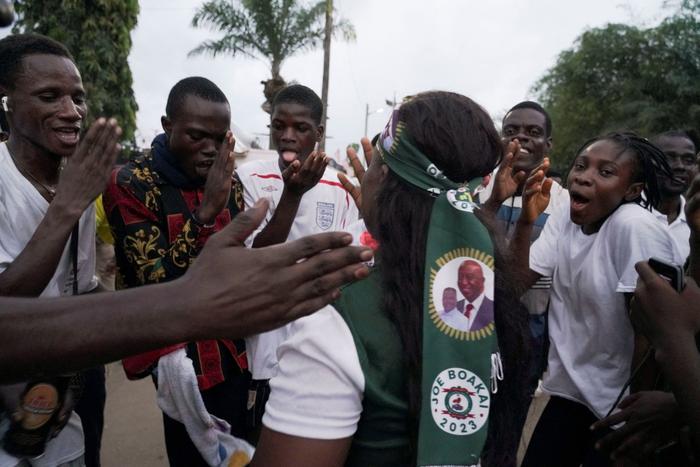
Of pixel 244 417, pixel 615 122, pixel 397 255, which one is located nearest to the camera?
pixel 397 255

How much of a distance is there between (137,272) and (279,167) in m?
1.32

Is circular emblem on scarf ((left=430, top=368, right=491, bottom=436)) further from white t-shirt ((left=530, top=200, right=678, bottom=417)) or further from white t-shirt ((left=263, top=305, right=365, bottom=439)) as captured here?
white t-shirt ((left=530, top=200, right=678, bottom=417))

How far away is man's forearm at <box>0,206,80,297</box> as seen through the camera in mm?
1640

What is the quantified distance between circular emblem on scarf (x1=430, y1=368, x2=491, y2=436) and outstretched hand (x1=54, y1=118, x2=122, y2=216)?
1.34 metres

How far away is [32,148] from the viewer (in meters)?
2.08

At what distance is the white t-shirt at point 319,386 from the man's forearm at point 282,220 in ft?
4.85

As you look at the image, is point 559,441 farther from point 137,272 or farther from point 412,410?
point 137,272

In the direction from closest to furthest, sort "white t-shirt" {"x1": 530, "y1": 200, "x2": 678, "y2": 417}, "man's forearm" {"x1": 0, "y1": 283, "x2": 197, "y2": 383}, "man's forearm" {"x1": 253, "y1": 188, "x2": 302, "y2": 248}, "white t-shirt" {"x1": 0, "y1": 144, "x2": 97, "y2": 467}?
"man's forearm" {"x1": 0, "y1": 283, "x2": 197, "y2": 383}, "white t-shirt" {"x1": 0, "y1": 144, "x2": 97, "y2": 467}, "white t-shirt" {"x1": 530, "y1": 200, "x2": 678, "y2": 417}, "man's forearm" {"x1": 253, "y1": 188, "x2": 302, "y2": 248}

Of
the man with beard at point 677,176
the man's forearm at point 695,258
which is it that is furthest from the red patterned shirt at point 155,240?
the man with beard at point 677,176

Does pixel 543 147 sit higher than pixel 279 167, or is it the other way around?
pixel 543 147

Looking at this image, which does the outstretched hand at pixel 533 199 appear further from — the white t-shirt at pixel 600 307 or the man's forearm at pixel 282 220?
the man's forearm at pixel 282 220

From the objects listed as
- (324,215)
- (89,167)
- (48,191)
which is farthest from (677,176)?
(48,191)

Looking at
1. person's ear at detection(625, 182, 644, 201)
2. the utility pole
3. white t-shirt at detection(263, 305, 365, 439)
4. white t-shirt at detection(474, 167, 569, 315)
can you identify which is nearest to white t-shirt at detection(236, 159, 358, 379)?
white t-shirt at detection(474, 167, 569, 315)

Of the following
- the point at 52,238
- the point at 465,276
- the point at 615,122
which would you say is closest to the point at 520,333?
the point at 465,276
